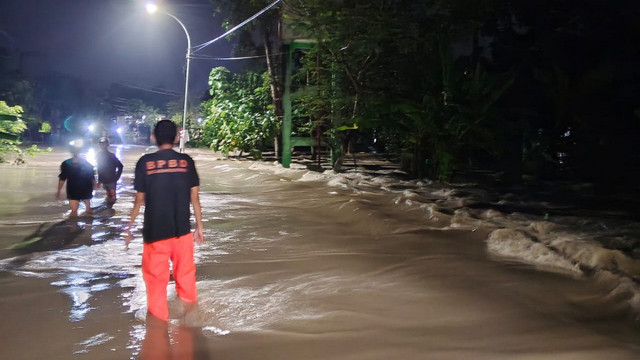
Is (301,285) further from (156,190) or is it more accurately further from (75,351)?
(75,351)

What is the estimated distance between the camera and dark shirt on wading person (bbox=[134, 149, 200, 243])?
15.4ft

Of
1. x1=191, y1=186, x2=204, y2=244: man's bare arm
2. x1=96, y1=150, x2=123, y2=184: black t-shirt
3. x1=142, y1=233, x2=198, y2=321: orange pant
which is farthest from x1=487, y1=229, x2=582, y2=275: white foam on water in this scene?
x1=96, y1=150, x2=123, y2=184: black t-shirt

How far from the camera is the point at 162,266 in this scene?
15.4 feet

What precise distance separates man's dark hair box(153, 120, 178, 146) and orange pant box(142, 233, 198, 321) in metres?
0.81

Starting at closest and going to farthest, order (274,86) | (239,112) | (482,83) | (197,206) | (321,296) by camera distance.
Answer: (197,206)
(321,296)
(482,83)
(274,86)
(239,112)

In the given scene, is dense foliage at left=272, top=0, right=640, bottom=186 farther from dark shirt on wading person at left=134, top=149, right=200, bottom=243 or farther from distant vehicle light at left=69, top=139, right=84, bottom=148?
dark shirt on wading person at left=134, top=149, right=200, bottom=243

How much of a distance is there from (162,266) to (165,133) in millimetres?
1091

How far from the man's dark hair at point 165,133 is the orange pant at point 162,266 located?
2.66ft

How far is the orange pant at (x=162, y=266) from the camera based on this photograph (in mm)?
4668

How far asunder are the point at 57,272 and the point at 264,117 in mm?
17790

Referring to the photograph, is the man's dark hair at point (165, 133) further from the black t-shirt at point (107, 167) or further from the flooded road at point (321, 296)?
the black t-shirt at point (107, 167)

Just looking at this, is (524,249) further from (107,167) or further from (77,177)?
(107,167)

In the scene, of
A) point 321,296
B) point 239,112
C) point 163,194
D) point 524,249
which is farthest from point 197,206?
point 239,112

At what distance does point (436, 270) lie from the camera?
619 centimetres
